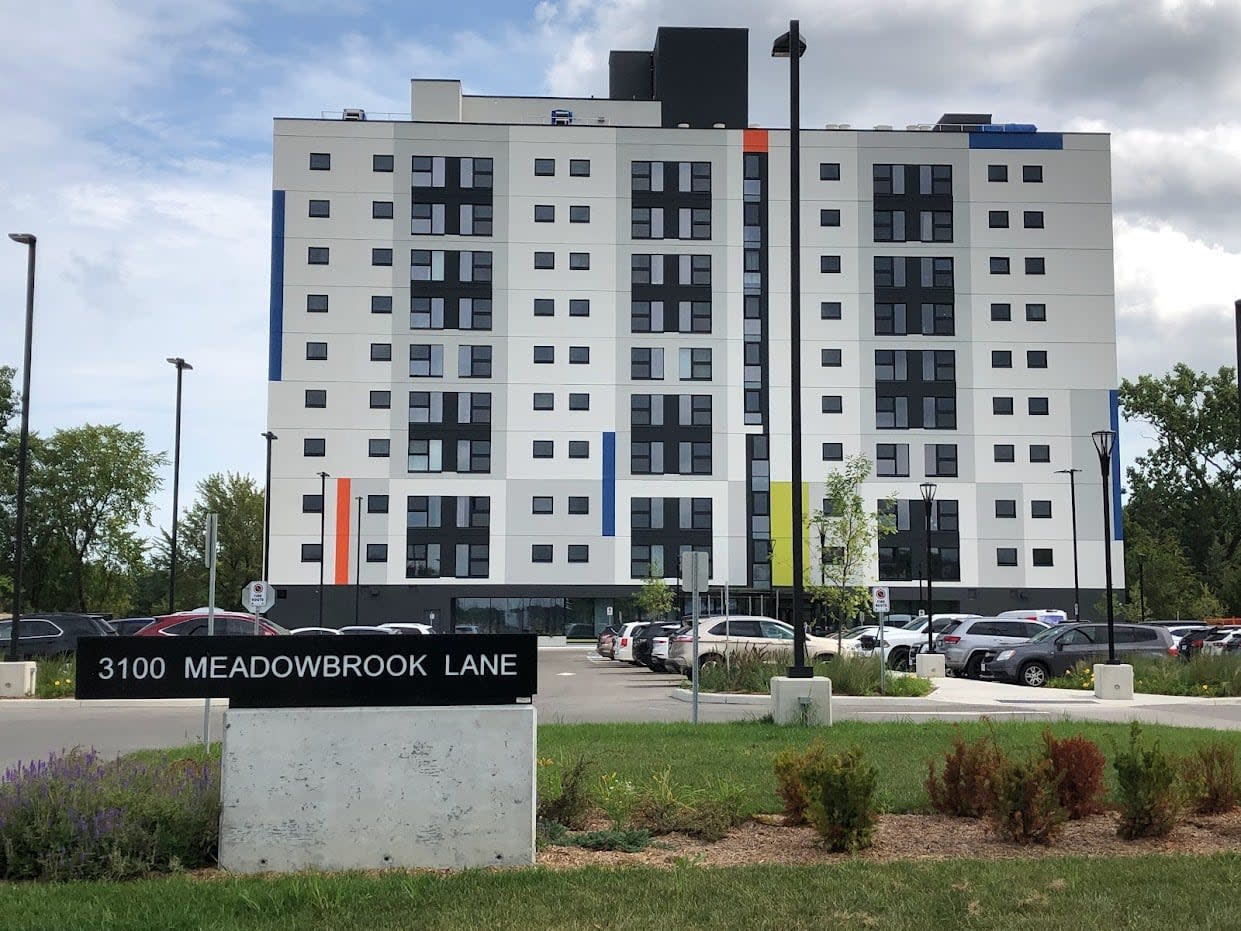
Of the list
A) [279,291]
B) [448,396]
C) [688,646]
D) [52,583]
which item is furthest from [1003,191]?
[52,583]

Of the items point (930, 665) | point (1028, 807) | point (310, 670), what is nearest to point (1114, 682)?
point (930, 665)

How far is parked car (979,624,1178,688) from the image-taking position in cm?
3262

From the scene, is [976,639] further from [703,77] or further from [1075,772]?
[703,77]

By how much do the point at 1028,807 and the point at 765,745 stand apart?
6.33 m

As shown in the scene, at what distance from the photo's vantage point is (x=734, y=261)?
8144cm

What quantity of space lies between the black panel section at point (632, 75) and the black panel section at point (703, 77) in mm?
5382

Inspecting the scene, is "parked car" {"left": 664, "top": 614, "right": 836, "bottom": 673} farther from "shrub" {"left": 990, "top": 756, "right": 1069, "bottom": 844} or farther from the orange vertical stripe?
the orange vertical stripe

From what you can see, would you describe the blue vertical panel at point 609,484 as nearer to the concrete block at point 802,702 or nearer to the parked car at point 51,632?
the parked car at point 51,632

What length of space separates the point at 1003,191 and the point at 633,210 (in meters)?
22.8

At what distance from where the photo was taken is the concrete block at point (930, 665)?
34969 millimetres

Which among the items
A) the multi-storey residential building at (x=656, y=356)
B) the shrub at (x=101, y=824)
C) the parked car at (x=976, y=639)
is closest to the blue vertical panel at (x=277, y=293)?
the multi-storey residential building at (x=656, y=356)

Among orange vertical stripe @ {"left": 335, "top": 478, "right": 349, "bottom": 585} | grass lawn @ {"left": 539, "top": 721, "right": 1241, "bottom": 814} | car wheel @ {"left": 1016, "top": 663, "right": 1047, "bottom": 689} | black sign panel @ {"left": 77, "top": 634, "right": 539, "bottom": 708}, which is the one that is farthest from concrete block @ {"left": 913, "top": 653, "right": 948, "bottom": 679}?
orange vertical stripe @ {"left": 335, "top": 478, "right": 349, "bottom": 585}

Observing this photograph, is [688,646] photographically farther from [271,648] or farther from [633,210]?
[633,210]

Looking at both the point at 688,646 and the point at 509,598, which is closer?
the point at 688,646
